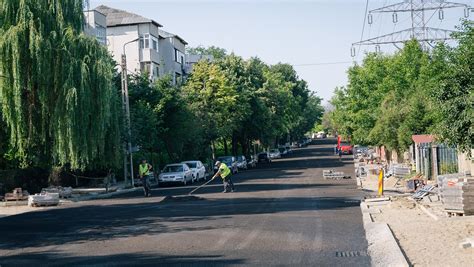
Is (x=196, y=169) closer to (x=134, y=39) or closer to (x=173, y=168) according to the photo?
(x=173, y=168)

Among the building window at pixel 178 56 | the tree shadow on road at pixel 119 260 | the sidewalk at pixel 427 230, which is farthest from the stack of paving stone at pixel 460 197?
the building window at pixel 178 56

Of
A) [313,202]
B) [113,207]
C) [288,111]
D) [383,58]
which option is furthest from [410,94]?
[288,111]

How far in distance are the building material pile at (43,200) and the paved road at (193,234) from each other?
347cm

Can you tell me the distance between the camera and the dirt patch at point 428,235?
10.4 metres

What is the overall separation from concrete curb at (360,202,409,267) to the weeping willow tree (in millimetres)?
16404

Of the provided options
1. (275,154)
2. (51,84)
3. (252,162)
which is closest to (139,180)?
(51,84)

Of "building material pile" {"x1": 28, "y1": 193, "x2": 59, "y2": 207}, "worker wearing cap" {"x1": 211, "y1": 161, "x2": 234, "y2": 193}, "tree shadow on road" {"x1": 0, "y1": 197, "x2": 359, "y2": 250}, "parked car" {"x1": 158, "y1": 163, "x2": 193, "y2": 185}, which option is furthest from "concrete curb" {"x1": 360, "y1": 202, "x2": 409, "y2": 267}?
"parked car" {"x1": 158, "y1": 163, "x2": 193, "y2": 185}

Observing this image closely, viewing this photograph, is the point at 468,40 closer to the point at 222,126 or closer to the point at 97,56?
the point at 97,56

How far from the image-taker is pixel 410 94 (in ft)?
141

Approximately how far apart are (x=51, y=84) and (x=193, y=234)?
16754mm

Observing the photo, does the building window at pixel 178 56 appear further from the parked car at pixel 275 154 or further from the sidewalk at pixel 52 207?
the sidewalk at pixel 52 207

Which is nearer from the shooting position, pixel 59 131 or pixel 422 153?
pixel 59 131

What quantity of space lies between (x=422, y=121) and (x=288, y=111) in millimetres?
49116

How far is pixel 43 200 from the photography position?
1098 inches
